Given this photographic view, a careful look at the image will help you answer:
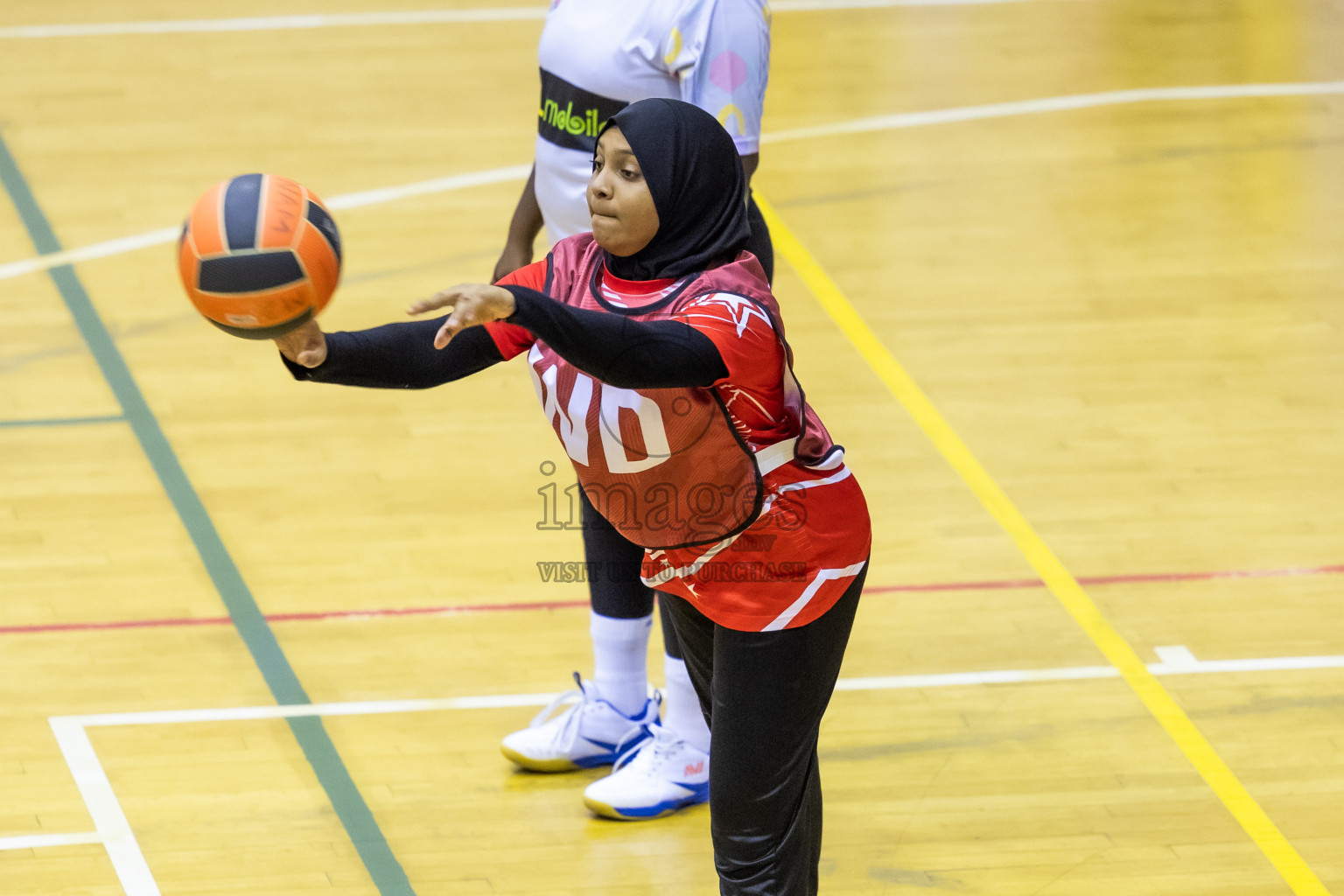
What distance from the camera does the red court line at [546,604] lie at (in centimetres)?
446

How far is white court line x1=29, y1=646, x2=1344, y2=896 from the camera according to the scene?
3.63m

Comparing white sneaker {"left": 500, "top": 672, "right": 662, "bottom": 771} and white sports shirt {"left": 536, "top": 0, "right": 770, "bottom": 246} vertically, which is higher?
white sports shirt {"left": 536, "top": 0, "right": 770, "bottom": 246}

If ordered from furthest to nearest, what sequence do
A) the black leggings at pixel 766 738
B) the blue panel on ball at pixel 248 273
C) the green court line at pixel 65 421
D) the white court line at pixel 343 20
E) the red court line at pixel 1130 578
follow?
the white court line at pixel 343 20 < the green court line at pixel 65 421 < the red court line at pixel 1130 578 < the black leggings at pixel 766 738 < the blue panel on ball at pixel 248 273

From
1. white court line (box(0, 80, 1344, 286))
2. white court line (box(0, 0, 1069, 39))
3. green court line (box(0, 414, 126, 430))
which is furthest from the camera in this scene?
white court line (box(0, 0, 1069, 39))

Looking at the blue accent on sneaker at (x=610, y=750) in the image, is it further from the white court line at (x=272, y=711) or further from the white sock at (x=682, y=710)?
the white court line at (x=272, y=711)

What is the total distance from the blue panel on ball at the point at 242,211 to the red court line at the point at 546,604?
1.99 metres

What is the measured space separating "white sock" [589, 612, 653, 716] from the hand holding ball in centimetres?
138

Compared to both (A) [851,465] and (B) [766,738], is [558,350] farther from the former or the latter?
(A) [851,465]

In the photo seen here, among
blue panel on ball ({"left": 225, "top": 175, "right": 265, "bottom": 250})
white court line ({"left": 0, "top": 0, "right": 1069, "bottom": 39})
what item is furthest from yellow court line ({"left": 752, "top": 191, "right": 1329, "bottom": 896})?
white court line ({"left": 0, "top": 0, "right": 1069, "bottom": 39})

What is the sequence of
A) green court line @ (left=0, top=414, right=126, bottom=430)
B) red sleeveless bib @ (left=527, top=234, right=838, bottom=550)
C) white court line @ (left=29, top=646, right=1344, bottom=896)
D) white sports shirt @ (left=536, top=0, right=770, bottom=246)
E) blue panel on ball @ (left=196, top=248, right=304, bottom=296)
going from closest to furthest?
1. blue panel on ball @ (left=196, top=248, right=304, bottom=296)
2. red sleeveless bib @ (left=527, top=234, right=838, bottom=550)
3. white sports shirt @ (left=536, top=0, right=770, bottom=246)
4. white court line @ (left=29, top=646, right=1344, bottom=896)
5. green court line @ (left=0, top=414, right=126, bottom=430)

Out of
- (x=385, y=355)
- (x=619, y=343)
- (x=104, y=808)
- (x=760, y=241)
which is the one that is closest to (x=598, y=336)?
(x=619, y=343)

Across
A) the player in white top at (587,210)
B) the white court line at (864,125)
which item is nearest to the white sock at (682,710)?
the player in white top at (587,210)

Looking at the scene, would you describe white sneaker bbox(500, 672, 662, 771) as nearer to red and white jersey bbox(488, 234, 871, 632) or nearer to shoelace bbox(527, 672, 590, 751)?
shoelace bbox(527, 672, 590, 751)

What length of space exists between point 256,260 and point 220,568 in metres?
2.27
